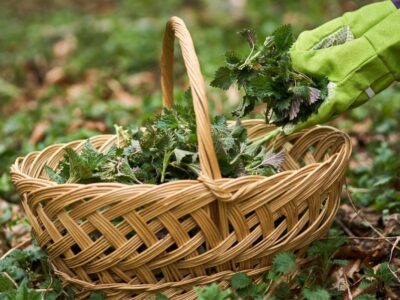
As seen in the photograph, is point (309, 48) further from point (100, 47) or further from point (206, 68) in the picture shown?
point (100, 47)

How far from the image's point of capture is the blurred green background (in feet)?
7.20

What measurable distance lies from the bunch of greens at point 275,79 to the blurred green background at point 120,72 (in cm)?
34

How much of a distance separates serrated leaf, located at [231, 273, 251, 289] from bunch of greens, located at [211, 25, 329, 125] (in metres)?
0.40

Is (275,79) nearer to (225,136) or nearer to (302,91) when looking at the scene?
(302,91)

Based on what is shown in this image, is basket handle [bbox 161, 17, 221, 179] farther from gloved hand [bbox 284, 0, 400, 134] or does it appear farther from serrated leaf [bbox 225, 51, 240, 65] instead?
gloved hand [bbox 284, 0, 400, 134]

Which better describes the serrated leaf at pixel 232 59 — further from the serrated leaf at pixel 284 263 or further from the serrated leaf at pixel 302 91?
the serrated leaf at pixel 284 263

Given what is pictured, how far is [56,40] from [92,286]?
136 inches

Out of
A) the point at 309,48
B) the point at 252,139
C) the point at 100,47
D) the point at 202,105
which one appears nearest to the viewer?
the point at 202,105

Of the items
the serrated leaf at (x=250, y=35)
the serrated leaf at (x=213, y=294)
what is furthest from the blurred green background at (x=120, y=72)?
the serrated leaf at (x=213, y=294)

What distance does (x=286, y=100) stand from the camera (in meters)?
1.37

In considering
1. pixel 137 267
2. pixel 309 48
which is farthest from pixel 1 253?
pixel 309 48

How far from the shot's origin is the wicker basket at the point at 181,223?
1158 mm

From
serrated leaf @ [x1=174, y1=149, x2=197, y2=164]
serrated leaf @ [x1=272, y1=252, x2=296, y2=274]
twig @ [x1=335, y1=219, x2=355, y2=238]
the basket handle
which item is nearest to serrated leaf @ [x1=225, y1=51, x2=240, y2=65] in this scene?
the basket handle

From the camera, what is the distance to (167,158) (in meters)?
1.30
